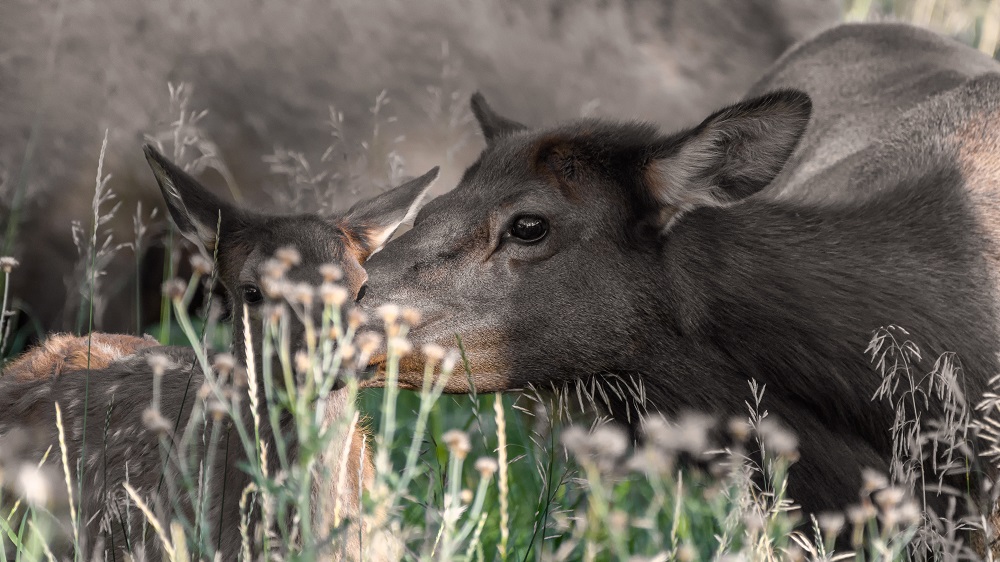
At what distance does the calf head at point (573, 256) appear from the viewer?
12.0 feet

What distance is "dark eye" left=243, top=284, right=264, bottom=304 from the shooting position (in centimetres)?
369

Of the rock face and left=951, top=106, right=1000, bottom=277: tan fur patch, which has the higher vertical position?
the rock face

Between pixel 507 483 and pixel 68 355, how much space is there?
5.98ft

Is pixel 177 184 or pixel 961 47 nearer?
pixel 177 184

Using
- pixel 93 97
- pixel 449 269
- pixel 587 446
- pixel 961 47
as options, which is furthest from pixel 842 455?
pixel 93 97

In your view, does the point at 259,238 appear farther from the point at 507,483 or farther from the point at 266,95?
the point at 266,95

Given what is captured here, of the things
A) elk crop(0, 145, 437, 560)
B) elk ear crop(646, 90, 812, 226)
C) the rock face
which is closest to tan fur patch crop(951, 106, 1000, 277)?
elk ear crop(646, 90, 812, 226)

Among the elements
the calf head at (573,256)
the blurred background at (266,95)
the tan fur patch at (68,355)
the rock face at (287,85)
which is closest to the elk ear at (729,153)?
the calf head at (573,256)

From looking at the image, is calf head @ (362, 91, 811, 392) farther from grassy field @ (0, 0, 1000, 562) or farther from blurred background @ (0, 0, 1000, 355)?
blurred background @ (0, 0, 1000, 355)

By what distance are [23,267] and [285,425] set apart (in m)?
2.81

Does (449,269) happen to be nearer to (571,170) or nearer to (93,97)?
(571,170)

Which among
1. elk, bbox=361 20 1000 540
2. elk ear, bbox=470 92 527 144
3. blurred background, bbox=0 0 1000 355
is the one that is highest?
blurred background, bbox=0 0 1000 355

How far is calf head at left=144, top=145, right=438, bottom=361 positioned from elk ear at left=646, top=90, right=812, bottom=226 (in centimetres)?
104

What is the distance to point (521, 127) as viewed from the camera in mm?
4617
